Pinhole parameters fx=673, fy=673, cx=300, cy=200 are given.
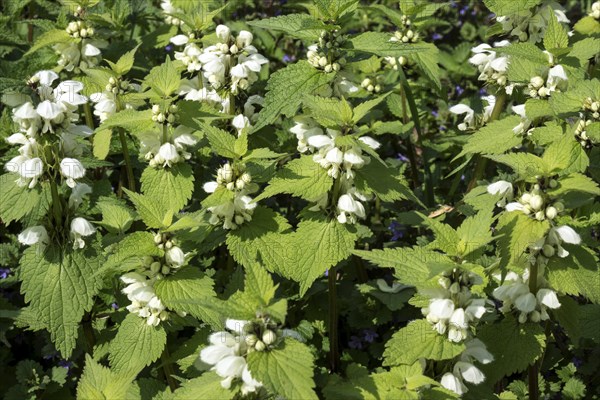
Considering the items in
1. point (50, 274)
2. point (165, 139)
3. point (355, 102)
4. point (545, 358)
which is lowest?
point (545, 358)

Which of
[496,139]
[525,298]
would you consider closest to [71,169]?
[525,298]

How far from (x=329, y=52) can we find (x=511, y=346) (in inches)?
72.2

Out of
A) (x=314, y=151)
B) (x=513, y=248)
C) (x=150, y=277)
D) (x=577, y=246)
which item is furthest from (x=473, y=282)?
(x=150, y=277)

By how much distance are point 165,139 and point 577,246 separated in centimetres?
225

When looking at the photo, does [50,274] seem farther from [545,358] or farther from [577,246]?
[545,358]

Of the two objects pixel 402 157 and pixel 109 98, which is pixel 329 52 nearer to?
pixel 109 98

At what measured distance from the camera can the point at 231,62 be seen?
412 cm

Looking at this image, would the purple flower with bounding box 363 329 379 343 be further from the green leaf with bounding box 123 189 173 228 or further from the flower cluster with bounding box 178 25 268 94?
the green leaf with bounding box 123 189 173 228

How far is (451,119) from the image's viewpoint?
6.53 meters

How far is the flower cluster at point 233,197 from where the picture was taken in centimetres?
342

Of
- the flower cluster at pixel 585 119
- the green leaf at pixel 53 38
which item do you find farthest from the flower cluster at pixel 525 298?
the green leaf at pixel 53 38

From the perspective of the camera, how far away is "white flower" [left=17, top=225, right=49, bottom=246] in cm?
340

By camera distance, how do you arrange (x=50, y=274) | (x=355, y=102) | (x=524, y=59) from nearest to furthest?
(x=50, y=274) → (x=524, y=59) → (x=355, y=102)

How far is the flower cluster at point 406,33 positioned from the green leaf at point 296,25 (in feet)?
4.04
